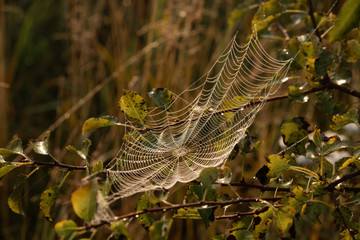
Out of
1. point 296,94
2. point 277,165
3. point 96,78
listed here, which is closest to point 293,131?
point 296,94

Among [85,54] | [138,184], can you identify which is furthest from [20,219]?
[138,184]

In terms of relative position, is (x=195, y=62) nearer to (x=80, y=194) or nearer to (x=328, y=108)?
(x=328, y=108)

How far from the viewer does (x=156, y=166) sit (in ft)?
4.94

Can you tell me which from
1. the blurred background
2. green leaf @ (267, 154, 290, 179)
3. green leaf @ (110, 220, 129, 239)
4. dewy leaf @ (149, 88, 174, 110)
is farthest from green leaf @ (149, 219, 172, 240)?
the blurred background

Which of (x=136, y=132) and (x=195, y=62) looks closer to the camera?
(x=136, y=132)

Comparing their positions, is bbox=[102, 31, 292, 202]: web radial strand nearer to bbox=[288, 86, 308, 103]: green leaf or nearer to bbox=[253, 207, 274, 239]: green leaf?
bbox=[288, 86, 308, 103]: green leaf

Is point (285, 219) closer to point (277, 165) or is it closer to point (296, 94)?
point (277, 165)

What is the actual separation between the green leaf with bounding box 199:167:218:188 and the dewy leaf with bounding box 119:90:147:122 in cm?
27

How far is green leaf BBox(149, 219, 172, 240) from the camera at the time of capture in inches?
29.0

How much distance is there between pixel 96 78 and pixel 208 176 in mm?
2503

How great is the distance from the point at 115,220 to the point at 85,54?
226 cm

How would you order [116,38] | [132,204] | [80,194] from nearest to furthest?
[80,194] < [132,204] < [116,38]

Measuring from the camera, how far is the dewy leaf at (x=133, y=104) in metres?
1.05

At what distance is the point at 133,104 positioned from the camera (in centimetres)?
106
